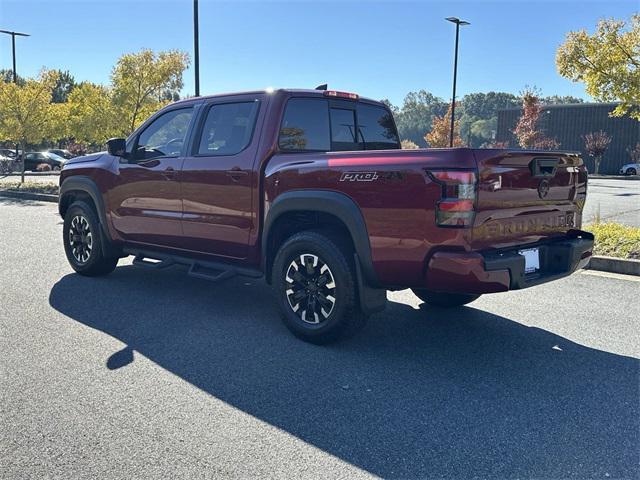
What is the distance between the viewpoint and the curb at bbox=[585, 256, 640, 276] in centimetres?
668

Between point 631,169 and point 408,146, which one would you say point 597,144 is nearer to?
point 631,169

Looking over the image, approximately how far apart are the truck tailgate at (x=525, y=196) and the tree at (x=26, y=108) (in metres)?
19.4

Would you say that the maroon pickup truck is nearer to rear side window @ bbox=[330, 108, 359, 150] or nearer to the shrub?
rear side window @ bbox=[330, 108, 359, 150]

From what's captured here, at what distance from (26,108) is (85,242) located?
15366 millimetres

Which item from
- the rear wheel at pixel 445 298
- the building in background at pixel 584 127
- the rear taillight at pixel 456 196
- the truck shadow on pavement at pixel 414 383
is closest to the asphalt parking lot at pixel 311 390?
the truck shadow on pavement at pixel 414 383

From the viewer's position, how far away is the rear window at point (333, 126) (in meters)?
4.71

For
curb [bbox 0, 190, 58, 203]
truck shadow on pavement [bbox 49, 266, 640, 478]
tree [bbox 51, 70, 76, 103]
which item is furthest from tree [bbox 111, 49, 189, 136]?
tree [bbox 51, 70, 76, 103]

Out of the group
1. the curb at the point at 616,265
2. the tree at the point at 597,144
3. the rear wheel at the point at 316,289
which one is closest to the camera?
the rear wheel at the point at 316,289

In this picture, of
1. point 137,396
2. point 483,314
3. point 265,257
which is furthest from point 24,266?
point 483,314

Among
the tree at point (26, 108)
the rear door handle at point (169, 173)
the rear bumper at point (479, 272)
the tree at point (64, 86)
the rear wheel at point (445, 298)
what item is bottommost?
the rear wheel at point (445, 298)

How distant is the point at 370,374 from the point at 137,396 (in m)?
1.49

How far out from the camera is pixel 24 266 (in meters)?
6.96

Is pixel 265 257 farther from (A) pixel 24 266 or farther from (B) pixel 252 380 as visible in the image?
(A) pixel 24 266

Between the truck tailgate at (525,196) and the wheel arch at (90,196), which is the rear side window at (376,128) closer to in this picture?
the truck tailgate at (525,196)
